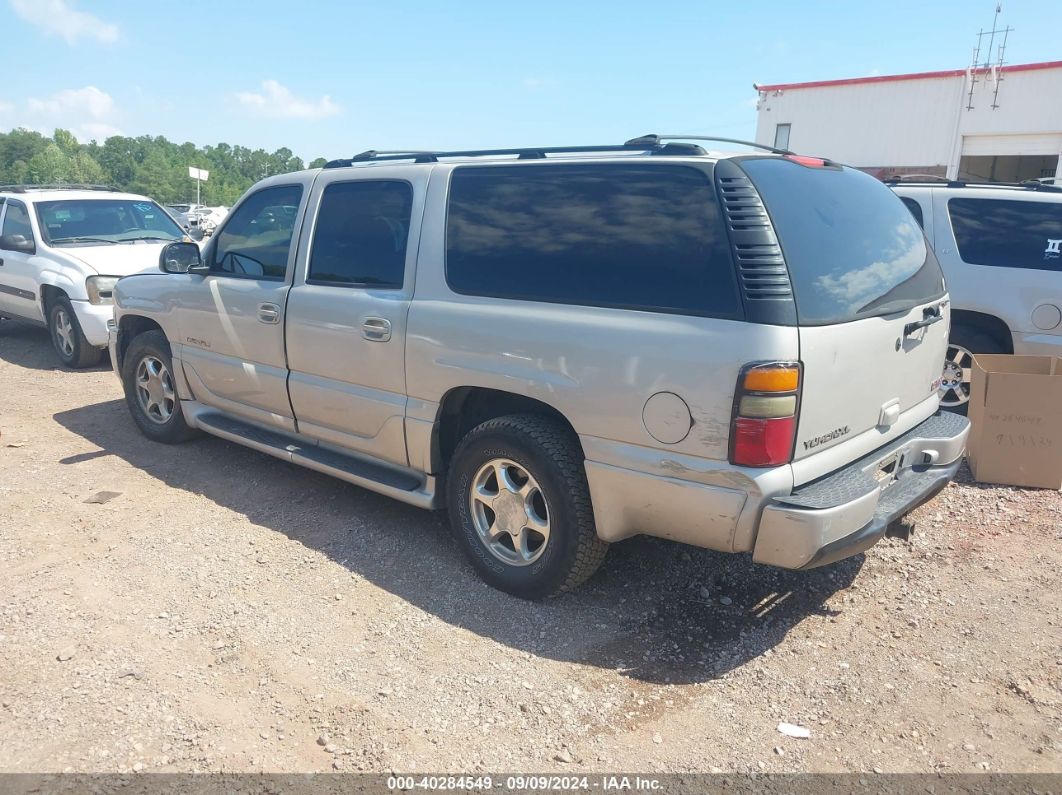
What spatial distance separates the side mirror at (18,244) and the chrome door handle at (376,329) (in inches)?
261

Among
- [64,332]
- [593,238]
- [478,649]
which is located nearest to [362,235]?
[593,238]

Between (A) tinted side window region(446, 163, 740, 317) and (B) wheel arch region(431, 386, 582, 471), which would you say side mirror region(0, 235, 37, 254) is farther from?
(B) wheel arch region(431, 386, 582, 471)

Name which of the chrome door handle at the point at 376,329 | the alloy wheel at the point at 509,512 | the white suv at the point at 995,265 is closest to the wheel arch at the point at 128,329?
the chrome door handle at the point at 376,329

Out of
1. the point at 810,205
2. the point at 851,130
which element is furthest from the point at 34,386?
the point at 851,130

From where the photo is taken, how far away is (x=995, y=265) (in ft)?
19.9

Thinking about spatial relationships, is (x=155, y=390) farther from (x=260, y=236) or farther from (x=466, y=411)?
(x=466, y=411)

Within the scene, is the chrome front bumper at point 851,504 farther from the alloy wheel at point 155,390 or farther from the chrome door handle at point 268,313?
the alloy wheel at point 155,390

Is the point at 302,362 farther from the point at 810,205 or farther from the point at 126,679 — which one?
the point at 810,205

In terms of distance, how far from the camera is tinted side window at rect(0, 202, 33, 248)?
8719mm

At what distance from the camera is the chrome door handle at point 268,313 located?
4.65m

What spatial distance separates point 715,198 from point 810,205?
19.6 inches

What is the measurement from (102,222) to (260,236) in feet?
18.1

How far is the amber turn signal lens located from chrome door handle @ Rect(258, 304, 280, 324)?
9.59 feet

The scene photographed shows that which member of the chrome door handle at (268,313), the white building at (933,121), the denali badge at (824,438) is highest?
the white building at (933,121)
